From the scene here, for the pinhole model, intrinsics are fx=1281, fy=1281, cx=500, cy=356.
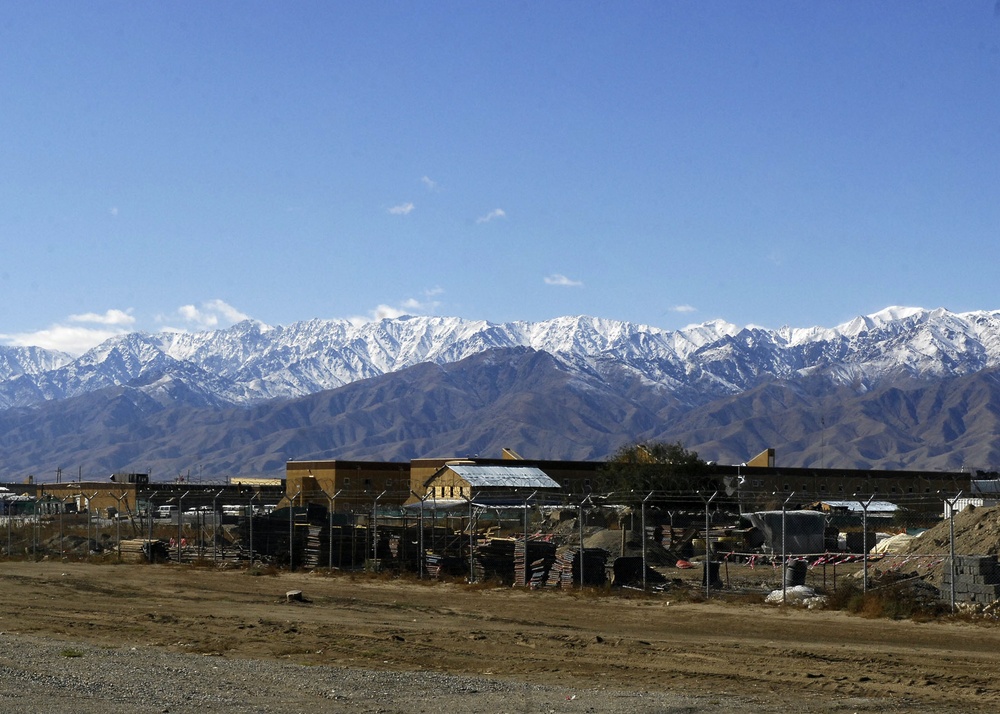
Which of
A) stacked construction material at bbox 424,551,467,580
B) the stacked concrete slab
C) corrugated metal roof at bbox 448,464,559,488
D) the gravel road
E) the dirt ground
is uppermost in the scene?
corrugated metal roof at bbox 448,464,559,488

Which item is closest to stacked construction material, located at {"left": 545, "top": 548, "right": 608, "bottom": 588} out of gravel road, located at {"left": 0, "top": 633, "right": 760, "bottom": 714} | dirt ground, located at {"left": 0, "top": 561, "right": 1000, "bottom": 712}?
dirt ground, located at {"left": 0, "top": 561, "right": 1000, "bottom": 712}

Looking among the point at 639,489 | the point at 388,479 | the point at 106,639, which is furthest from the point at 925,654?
the point at 388,479

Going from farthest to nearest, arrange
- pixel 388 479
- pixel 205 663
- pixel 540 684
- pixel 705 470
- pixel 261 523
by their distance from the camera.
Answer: pixel 388 479 < pixel 705 470 < pixel 261 523 < pixel 205 663 < pixel 540 684

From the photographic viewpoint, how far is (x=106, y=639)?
25.2 meters

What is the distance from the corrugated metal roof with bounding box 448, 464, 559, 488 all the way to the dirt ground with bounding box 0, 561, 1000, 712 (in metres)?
79.0

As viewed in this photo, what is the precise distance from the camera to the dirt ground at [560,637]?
66.0ft

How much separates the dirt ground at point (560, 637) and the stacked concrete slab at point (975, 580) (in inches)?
64.9

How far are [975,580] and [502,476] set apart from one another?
9350cm

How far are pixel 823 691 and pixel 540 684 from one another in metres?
4.28

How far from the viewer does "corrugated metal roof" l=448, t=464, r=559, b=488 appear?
11919 cm

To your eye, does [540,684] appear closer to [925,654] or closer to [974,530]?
[925,654]

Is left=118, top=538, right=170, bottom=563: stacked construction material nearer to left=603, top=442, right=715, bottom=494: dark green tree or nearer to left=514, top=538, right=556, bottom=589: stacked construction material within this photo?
left=514, top=538, right=556, bottom=589: stacked construction material

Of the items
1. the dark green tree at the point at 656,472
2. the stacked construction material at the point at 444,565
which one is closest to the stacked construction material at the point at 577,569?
the stacked construction material at the point at 444,565

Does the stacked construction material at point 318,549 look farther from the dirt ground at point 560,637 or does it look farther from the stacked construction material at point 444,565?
the dirt ground at point 560,637
